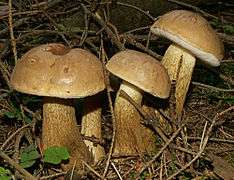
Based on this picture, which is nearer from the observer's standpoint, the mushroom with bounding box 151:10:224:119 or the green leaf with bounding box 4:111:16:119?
the mushroom with bounding box 151:10:224:119

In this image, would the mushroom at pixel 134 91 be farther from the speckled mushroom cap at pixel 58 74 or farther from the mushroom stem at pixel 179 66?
the mushroom stem at pixel 179 66

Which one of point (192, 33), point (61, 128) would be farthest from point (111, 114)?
point (192, 33)

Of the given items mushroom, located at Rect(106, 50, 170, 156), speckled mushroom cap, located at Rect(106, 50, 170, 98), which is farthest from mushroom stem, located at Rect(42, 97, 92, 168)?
speckled mushroom cap, located at Rect(106, 50, 170, 98)

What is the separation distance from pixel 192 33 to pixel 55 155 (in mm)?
958

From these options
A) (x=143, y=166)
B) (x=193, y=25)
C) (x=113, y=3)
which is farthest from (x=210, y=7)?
(x=143, y=166)

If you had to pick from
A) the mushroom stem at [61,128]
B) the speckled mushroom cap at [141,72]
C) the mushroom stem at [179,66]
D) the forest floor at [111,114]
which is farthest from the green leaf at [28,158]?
the mushroom stem at [179,66]

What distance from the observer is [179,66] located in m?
2.40

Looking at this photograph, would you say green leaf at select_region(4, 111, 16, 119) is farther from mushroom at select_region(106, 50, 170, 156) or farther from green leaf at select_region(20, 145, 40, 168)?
mushroom at select_region(106, 50, 170, 156)

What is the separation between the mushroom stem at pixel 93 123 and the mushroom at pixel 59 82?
13 centimetres

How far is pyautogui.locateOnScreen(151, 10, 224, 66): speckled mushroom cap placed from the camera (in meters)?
2.13

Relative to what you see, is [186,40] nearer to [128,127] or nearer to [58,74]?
[128,127]

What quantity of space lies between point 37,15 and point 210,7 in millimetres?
2235

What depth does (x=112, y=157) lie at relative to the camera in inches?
91.7

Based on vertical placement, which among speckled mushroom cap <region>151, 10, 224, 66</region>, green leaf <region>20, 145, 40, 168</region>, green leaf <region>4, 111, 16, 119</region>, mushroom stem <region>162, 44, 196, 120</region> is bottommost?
green leaf <region>4, 111, 16, 119</region>
